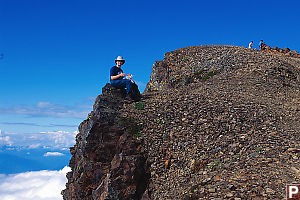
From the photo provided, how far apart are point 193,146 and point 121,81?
9.14m

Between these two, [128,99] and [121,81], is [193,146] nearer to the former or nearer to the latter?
[128,99]

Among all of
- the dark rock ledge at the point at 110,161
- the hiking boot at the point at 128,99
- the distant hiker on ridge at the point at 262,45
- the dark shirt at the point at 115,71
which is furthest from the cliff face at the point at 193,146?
the distant hiker on ridge at the point at 262,45

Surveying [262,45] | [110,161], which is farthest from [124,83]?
[262,45]

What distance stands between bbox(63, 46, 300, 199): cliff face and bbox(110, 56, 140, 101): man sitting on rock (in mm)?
848

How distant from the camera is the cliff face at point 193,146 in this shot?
38.3 ft

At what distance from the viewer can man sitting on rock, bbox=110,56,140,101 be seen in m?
20.2

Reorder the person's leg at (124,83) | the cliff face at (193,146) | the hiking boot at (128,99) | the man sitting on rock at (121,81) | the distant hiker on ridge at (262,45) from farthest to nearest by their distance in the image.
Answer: the distant hiker on ridge at (262,45), the person's leg at (124,83), the hiking boot at (128,99), the man sitting on rock at (121,81), the cliff face at (193,146)

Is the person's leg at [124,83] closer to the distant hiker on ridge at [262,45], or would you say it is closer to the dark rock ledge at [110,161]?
the dark rock ledge at [110,161]

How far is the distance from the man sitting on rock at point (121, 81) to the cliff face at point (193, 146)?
2.78ft

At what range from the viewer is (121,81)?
69.1 feet

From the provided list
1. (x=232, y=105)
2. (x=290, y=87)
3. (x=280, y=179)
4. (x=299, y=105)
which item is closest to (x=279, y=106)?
(x=299, y=105)

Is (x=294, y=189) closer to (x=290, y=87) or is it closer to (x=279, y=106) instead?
(x=279, y=106)

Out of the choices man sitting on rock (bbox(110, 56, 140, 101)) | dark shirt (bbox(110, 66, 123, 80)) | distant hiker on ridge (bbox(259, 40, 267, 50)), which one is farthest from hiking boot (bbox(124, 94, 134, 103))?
distant hiker on ridge (bbox(259, 40, 267, 50))

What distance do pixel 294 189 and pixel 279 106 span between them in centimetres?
1113
